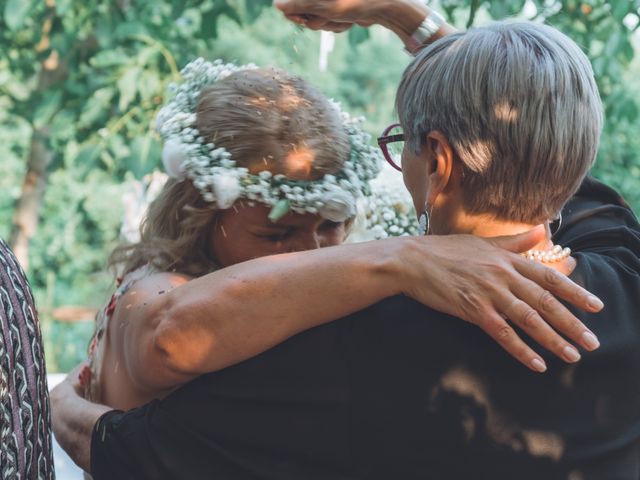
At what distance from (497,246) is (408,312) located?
0.22 metres

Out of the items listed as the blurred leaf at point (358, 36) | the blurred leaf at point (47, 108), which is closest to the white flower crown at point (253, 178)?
the blurred leaf at point (358, 36)

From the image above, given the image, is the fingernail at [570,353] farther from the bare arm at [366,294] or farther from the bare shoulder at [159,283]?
the bare shoulder at [159,283]

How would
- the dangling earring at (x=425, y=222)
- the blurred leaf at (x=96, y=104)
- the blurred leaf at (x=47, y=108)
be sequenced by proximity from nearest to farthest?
the dangling earring at (x=425, y=222), the blurred leaf at (x=96, y=104), the blurred leaf at (x=47, y=108)

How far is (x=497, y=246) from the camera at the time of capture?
1.92m

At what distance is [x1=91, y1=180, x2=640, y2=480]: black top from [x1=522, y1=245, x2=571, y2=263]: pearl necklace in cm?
7

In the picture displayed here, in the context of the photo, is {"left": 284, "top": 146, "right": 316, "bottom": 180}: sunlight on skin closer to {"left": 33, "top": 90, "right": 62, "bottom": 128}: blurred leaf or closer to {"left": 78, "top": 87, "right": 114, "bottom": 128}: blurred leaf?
{"left": 78, "top": 87, "right": 114, "bottom": 128}: blurred leaf

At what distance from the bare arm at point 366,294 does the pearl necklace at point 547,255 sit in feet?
0.21

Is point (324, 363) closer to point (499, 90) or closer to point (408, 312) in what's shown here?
point (408, 312)

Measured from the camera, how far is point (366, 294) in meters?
1.89

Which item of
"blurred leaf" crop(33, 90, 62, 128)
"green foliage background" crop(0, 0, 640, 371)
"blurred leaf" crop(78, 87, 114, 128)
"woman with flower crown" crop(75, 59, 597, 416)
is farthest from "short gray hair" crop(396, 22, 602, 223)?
"blurred leaf" crop(33, 90, 62, 128)

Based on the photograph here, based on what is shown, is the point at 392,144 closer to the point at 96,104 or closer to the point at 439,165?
the point at 439,165

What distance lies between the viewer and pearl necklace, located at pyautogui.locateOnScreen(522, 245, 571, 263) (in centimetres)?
198

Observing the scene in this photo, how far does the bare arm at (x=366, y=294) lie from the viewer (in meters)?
1.83

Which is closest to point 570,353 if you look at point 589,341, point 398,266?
point 589,341
